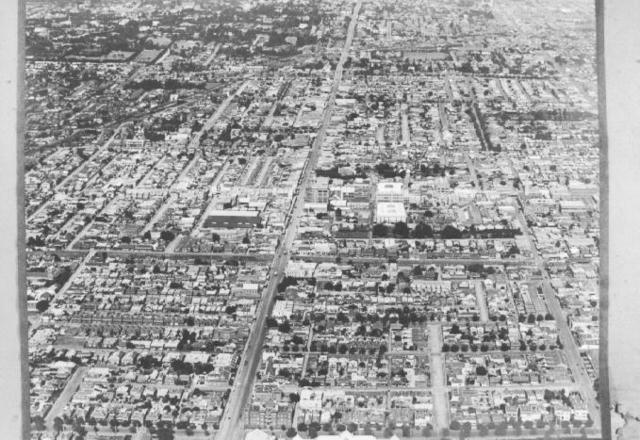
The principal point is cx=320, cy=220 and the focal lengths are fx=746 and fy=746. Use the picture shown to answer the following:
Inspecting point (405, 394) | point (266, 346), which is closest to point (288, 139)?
point (266, 346)

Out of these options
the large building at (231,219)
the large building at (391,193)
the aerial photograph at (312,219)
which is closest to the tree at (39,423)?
the aerial photograph at (312,219)

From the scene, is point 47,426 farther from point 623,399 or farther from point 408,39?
point 408,39

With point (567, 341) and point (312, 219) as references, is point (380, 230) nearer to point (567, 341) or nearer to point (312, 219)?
point (312, 219)

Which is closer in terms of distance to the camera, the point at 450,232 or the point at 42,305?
the point at 42,305

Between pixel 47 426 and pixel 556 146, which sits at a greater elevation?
pixel 556 146

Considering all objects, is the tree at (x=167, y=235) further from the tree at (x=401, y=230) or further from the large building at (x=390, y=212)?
the tree at (x=401, y=230)

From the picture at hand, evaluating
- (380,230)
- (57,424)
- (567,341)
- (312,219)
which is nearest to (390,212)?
(380,230)

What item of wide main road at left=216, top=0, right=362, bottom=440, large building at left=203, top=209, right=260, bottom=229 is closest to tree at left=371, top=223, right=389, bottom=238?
wide main road at left=216, top=0, right=362, bottom=440
